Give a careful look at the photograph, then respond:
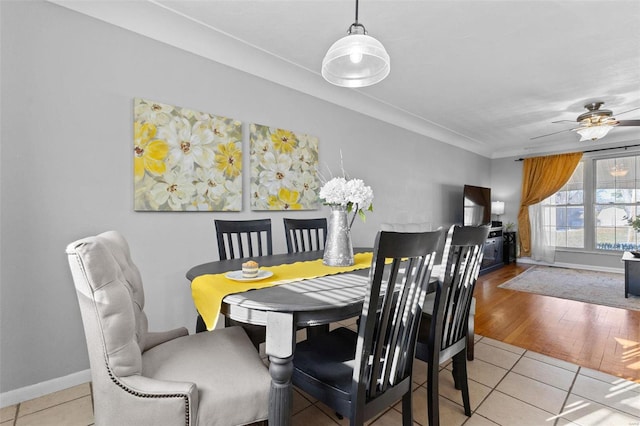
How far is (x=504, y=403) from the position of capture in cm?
181

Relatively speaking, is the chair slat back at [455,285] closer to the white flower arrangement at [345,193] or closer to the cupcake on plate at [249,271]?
the white flower arrangement at [345,193]

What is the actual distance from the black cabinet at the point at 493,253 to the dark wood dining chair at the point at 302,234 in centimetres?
392

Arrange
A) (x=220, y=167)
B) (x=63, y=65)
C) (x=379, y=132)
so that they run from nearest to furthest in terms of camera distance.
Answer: (x=63, y=65) → (x=220, y=167) → (x=379, y=132)

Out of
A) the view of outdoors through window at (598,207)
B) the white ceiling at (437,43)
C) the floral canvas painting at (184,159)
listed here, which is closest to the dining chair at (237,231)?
the floral canvas painting at (184,159)

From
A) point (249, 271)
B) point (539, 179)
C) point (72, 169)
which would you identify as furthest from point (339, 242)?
point (539, 179)

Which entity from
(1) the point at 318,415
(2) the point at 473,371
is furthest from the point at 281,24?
(2) the point at 473,371

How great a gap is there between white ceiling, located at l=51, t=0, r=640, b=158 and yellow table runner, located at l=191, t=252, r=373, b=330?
174 cm

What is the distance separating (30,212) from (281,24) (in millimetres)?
2052

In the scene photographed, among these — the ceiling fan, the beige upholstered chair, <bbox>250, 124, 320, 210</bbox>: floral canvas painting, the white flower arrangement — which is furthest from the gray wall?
the ceiling fan

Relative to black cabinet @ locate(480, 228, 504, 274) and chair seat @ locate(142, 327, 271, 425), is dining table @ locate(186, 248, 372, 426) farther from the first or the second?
black cabinet @ locate(480, 228, 504, 274)

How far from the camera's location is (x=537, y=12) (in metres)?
2.14

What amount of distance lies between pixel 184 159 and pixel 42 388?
1677mm

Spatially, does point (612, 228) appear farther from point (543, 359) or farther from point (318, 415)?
point (318, 415)

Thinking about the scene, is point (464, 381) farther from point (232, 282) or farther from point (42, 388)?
point (42, 388)
